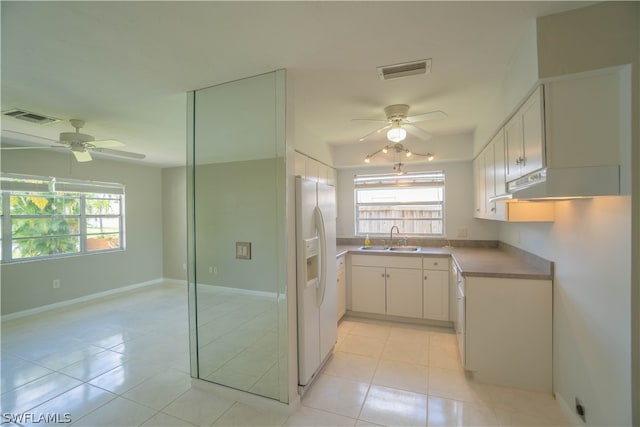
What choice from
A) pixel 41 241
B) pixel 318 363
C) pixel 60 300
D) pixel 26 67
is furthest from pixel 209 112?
pixel 60 300

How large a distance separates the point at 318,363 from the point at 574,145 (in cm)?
241

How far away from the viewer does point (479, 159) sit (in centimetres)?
350

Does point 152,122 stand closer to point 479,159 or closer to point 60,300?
point 60,300

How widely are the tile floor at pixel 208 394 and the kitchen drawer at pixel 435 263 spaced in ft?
2.57

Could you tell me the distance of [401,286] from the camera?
12.0 ft

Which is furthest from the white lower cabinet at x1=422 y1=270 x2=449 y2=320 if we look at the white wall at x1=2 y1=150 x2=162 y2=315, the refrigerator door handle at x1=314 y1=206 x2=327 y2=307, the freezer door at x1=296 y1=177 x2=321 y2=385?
the white wall at x1=2 y1=150 x2=162 y2=315

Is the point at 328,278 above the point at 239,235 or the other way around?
the other way around

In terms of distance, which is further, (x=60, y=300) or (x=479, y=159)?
(x=60, y=300)

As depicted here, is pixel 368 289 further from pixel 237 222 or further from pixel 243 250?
pixel 237 222

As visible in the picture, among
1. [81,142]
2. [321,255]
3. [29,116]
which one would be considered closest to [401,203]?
[321,255]

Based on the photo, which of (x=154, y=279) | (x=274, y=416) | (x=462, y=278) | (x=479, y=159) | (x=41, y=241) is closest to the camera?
Answer: (x=274, y=416)

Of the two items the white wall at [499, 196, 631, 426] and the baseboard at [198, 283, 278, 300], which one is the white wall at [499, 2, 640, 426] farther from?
the baseboard at [198, 283, 278, 300]

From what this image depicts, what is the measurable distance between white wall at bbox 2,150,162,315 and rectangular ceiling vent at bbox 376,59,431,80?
203 inches

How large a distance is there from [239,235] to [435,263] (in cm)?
252
